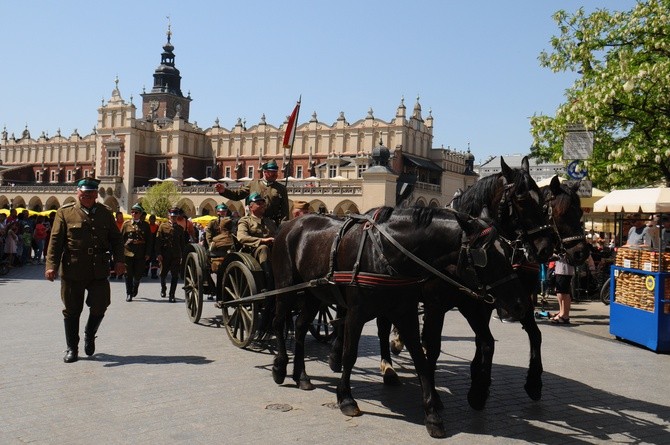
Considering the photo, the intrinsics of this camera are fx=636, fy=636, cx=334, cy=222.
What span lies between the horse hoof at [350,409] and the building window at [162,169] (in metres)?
68.5

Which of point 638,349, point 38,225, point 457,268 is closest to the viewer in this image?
point 457,268

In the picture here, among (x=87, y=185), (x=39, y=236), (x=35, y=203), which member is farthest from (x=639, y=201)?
(x=35, y=203)

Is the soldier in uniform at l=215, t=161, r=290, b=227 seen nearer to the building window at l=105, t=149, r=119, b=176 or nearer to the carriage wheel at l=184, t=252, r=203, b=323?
the carriage wheel at l=184, t=252, r=203, b=323

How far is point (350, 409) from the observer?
491cm

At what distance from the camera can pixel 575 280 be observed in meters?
14.3

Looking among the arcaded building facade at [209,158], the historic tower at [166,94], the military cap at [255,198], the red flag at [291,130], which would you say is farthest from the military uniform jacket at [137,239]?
the historic tower at [166,94]

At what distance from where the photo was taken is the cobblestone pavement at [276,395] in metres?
4.47

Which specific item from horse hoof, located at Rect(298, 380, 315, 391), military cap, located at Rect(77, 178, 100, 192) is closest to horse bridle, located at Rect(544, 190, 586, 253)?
horse hoof, located at Rect(298, 380, 315, 391)

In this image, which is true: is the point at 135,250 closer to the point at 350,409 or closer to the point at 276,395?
the point at 276,395

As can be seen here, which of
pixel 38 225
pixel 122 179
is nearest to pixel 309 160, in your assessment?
pixel 122 179

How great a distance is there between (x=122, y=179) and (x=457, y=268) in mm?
68928

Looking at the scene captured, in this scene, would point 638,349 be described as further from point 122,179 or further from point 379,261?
point 122,179

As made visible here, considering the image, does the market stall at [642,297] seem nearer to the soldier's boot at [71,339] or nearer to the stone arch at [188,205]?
the soldier's boot at [71,339]

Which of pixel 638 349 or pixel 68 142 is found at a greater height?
pixel 68 142
